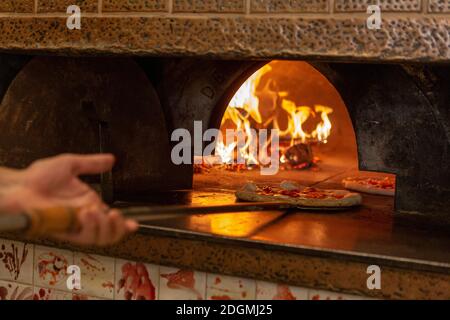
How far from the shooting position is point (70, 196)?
5.38 feet

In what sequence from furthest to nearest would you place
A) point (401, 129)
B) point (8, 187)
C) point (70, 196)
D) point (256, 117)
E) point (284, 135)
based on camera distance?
1. point (284, 135)
2. point (256, 117)
3. point (401, 129)
4. point (70, 196)
5. point (8, 187)

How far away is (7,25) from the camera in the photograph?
2.48 m

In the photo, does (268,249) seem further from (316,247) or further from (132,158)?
(132,158)

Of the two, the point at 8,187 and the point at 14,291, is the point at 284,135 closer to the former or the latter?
Result: the point at 14,291

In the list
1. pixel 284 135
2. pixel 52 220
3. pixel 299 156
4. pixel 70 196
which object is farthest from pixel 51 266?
pixel 284 135

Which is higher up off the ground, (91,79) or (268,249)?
(91,79)

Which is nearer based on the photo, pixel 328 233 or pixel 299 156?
pixel 328 233

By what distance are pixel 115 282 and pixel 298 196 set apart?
87cm

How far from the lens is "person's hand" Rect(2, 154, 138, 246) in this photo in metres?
1.36

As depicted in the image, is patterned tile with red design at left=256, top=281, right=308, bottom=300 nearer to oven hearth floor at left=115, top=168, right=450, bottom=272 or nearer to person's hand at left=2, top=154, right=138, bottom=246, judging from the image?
oven hearth floor at left=115, top=168, right=450, bottom=272

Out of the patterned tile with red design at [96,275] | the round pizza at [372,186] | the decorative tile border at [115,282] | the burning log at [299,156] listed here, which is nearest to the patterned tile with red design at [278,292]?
the decorative tile border at [115,282]

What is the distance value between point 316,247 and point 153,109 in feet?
→ 4.07

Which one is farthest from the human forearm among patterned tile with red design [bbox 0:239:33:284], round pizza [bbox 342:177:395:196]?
round pizza [bbox 342:177:395:196]

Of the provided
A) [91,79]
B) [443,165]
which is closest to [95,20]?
[91,79]
